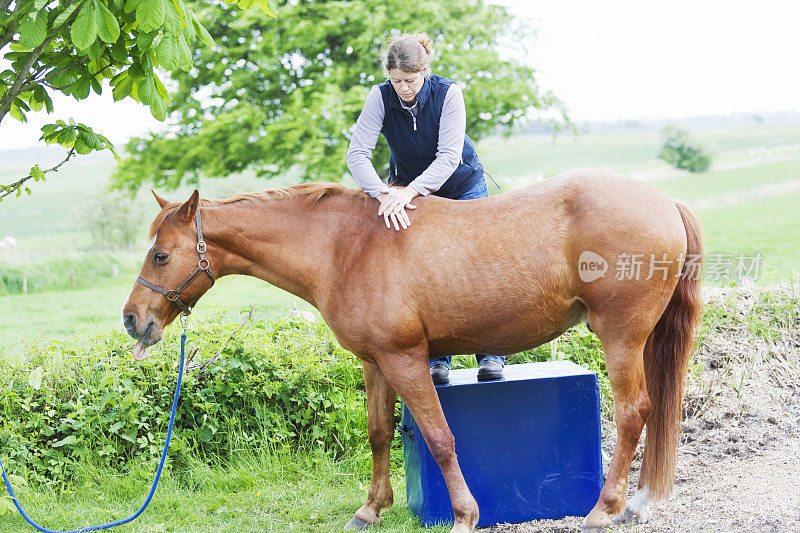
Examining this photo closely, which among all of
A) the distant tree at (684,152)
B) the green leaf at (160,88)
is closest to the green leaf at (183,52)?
the green leaf at (160,88)

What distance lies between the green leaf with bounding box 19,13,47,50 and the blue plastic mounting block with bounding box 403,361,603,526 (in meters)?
2.26

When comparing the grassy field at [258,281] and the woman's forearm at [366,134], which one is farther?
the grassy field at [258,281]

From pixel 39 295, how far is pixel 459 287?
7.31m

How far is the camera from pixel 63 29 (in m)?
2.71

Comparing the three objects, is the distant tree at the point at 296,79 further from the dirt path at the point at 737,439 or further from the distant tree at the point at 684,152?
the dirt path at the point at 737,439

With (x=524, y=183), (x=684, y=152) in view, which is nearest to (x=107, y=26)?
(x=524, y=183)

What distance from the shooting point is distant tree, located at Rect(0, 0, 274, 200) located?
243 centimetres

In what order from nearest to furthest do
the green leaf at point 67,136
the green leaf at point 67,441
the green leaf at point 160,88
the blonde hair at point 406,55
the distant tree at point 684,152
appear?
the green leaf at point 160,88 → the blonde hair at point 406,55 → the green leaf at point 67,136 → the green leaf at point 67,441 → the distant tree at point 684,152

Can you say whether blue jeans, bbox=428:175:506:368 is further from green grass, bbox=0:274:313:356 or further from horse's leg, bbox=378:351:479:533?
green grass, bbox=0:274:313:356

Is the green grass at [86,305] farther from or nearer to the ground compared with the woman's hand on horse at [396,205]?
nearer to the ground

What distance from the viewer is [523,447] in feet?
10.7

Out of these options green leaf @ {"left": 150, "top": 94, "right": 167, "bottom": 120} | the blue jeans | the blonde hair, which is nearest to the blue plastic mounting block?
the blue jeans

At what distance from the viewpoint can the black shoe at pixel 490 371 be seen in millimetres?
3367

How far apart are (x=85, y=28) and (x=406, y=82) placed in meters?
1.33
